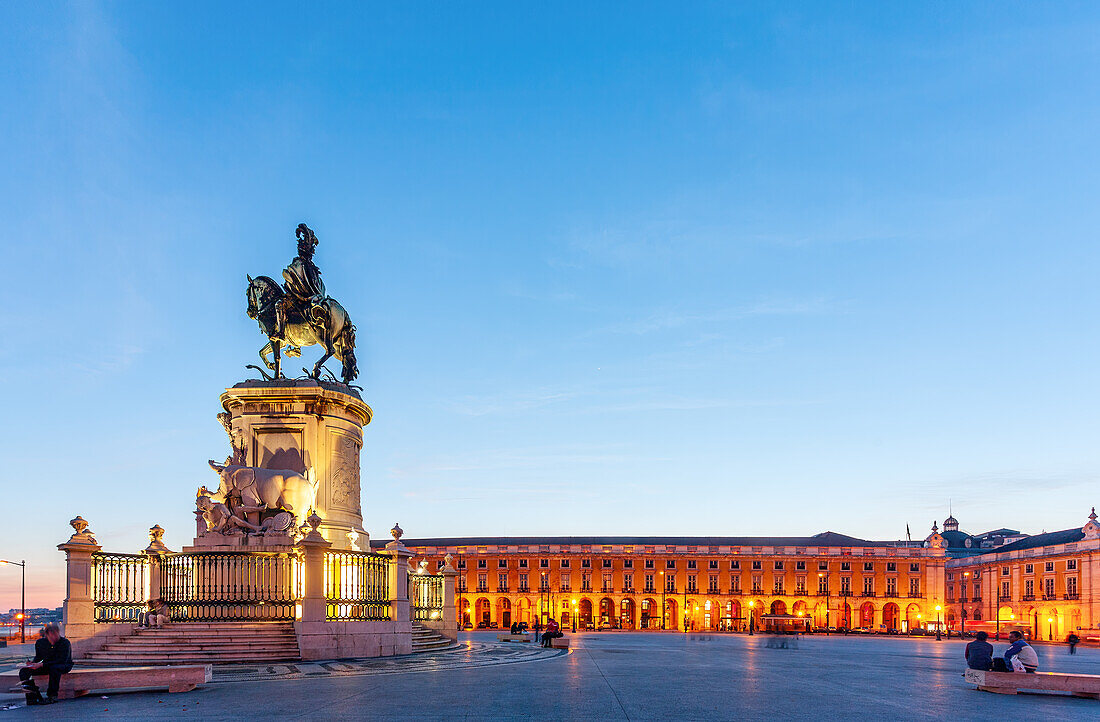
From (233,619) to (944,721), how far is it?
686 inches

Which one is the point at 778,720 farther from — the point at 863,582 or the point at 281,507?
the point at 863,582

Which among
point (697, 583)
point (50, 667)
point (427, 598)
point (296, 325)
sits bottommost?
point (697, 583)

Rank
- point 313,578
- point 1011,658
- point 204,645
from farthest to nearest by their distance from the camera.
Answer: point 313,578
point 204,645
point 1011,658

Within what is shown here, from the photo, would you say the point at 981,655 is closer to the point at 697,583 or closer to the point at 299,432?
the point at 299,432

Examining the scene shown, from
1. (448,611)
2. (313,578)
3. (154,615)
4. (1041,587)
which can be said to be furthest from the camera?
(1041,587)

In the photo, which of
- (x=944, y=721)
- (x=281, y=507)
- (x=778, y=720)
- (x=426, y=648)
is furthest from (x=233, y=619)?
(x=944, y=721)

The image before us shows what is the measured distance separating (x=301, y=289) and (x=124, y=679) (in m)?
18.3

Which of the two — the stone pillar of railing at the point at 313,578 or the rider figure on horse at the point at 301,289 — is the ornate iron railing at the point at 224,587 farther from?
the rider figure on horse at the point at 301,289

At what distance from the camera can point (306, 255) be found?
107 feet

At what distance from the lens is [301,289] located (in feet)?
106

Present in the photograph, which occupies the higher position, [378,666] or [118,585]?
[118,585]

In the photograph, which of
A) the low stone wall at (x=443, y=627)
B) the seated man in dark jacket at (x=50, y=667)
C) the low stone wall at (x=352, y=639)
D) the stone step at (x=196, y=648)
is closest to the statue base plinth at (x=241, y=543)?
the low stone wall at (x=352, y=639)

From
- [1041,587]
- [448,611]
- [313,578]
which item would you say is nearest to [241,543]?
[313,578]

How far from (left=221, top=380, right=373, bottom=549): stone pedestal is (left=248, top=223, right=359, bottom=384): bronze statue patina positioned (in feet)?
7.09
